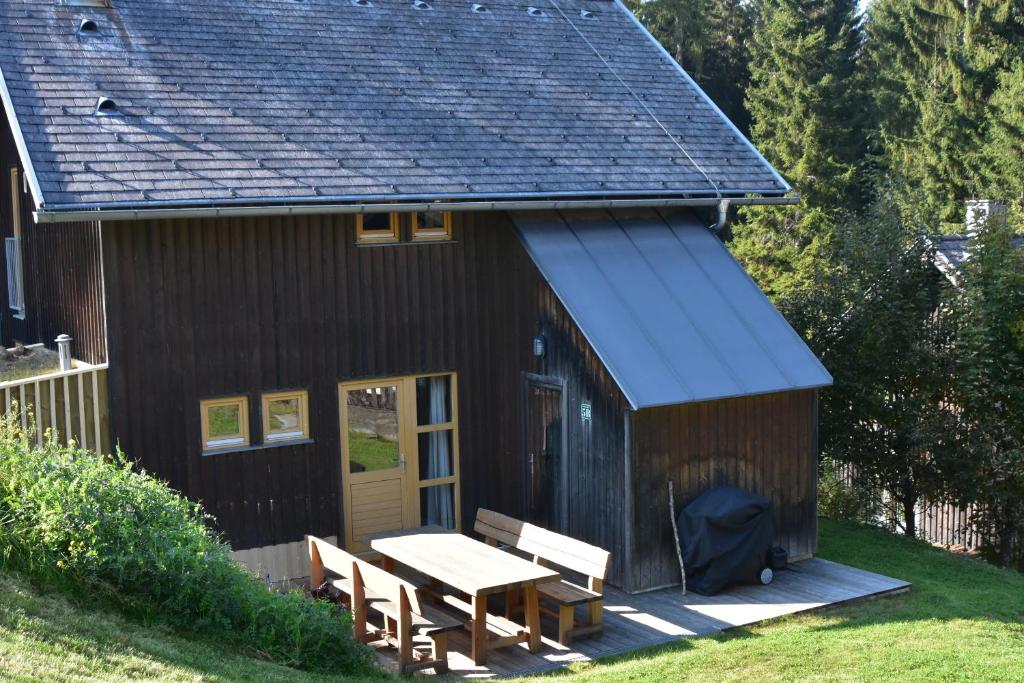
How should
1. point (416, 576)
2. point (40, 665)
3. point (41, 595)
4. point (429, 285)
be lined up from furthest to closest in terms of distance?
point (429, 285) → point (416, 576) → point (41, 595) → point (40, 665)

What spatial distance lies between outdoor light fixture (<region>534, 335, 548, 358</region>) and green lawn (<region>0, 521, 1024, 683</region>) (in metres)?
3.75

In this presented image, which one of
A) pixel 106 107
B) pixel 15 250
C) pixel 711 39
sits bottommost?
pixel 15 250

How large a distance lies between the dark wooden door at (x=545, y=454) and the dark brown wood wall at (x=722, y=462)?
1171 mm

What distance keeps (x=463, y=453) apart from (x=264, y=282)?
10.2ft

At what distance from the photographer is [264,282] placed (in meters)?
12.1

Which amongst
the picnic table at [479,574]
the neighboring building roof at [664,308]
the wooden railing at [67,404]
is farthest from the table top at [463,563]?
the wooden railing at [67,404]

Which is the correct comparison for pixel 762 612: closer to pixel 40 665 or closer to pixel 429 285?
pixel 429 285

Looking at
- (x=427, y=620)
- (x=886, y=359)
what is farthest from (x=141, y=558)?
(x=886, y=359)

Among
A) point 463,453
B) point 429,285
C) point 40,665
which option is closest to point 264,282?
point 429,285

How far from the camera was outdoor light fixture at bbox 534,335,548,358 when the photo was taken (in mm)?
12844

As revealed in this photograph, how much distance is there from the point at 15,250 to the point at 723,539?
360 inches

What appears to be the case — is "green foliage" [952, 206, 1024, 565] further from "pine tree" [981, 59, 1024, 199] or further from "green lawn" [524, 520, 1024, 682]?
"pine tree" [981, 59, 1024, 199]

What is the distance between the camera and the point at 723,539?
39.2 ft

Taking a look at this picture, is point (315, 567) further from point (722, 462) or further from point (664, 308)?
point (664, 308)
